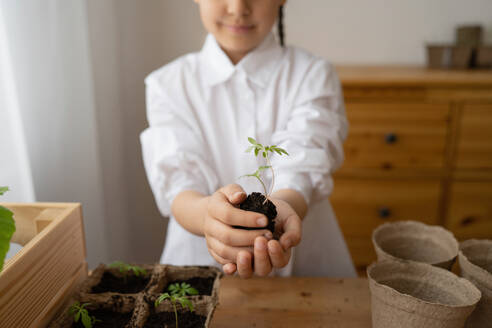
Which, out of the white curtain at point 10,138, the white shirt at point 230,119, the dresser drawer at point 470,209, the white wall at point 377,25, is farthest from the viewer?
the white wall at point 377,25

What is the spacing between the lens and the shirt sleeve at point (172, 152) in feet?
3.11

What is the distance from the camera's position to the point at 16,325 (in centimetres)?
54

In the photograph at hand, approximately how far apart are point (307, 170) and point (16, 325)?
1.97 feet

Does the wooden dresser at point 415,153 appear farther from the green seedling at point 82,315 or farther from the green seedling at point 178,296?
the green seedling at point 82,315

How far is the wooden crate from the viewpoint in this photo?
0.53 metres

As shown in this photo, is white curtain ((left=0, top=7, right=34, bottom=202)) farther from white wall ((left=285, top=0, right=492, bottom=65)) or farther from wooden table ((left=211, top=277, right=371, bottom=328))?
white wall ((left=285, top=0, right=492, bottom=65))

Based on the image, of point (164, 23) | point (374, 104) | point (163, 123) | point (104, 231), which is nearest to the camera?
point (163, 123)

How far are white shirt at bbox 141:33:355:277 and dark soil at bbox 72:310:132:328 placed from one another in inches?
13.3

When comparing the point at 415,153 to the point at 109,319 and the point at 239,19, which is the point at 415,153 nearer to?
the point at 239,19

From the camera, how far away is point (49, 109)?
1.07 metres

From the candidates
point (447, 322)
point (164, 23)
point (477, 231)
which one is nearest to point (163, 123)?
point (447, 322)

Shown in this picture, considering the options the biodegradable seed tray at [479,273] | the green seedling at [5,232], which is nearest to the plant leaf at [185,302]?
the green seedling at [5,232]

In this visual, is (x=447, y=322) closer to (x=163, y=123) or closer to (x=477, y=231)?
(x=163, y=123)

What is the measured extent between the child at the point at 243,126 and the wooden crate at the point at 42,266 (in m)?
0.22
